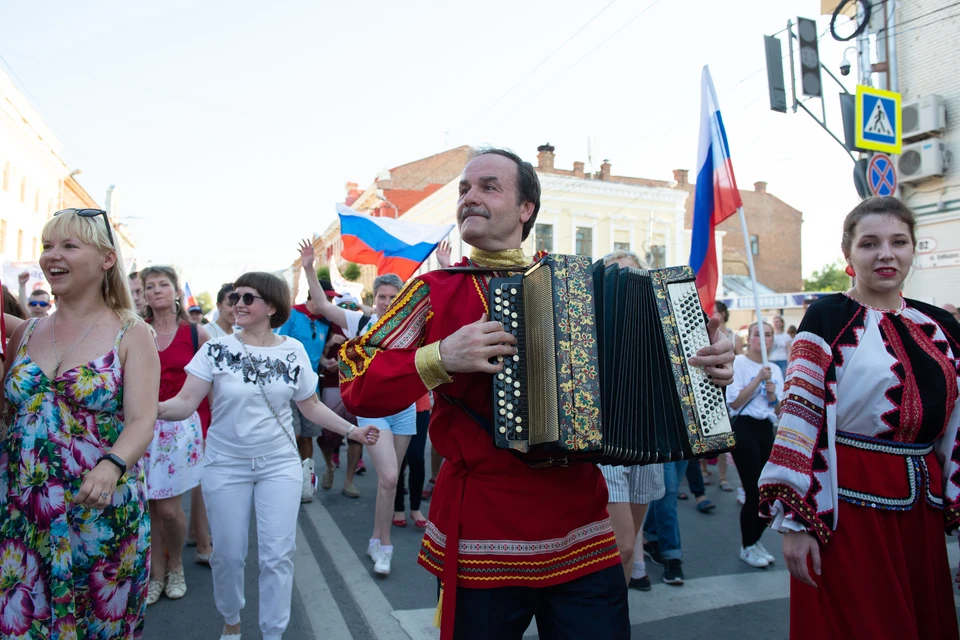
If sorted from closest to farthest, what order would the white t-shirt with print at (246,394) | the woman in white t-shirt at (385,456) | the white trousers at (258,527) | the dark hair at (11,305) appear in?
the white trousers at (258,527) → the white t-shirt with print at (246,394) → the dark hair at (11,305) → the woman in white t-shirt at (385,456)

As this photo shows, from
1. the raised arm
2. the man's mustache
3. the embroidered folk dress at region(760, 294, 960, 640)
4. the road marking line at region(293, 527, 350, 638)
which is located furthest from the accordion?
the road marking line at region(293, 527, 350, 638)

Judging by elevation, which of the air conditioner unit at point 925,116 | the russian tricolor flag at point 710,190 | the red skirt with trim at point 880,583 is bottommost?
the red skirt with trim at point 880,583

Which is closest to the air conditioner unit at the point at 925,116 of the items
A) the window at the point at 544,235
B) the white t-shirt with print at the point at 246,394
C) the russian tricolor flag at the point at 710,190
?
the russian tricolor flag at the point at 710,190

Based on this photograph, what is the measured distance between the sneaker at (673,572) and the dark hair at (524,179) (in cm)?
330

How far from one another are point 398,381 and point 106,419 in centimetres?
143

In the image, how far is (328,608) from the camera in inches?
177

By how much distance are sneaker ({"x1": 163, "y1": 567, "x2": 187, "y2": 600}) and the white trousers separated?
1009 mm

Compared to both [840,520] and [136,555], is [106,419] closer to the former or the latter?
[136,555]

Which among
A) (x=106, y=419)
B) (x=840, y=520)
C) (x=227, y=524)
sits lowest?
(x=227, y=524)

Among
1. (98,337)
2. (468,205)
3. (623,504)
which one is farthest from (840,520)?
(98,337)

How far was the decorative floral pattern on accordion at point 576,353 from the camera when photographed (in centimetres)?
202

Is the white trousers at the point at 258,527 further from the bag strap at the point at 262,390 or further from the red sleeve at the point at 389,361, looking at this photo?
the red sleeve at the point at 389,361

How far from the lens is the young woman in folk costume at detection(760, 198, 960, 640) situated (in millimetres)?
2549

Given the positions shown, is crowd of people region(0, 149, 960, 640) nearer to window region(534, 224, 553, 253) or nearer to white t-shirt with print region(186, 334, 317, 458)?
white t-shirt with print region(186, 334, 317, 458)
